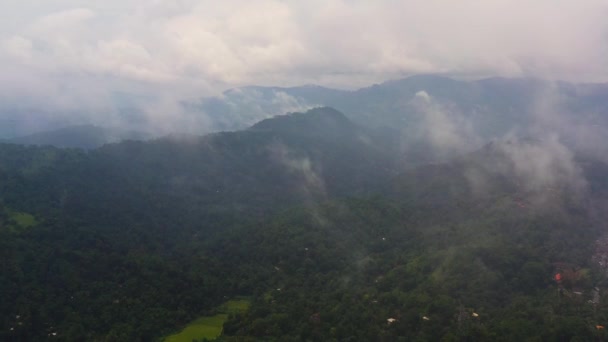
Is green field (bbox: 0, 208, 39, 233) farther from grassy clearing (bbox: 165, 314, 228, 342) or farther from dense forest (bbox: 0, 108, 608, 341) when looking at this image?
grassy clearing (bbox: 165, 314, 228, 342)

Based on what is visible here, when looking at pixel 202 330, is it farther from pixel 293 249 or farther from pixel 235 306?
pixel 293 249

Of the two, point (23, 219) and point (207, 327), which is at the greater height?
point (23, 219)

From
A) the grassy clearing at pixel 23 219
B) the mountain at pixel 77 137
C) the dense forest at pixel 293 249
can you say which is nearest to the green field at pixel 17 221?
the grassy clearing at pixel 23 219

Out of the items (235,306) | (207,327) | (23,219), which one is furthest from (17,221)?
(207,327)

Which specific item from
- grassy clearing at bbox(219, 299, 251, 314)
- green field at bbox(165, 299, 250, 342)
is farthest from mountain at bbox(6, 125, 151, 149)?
green field at bbox(165, 299, 250, 342)

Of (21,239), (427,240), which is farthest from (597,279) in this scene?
(21,239)

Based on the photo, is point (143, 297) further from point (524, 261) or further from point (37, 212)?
point (524, 261)
